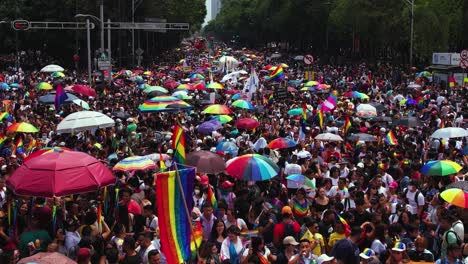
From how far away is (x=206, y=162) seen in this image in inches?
459

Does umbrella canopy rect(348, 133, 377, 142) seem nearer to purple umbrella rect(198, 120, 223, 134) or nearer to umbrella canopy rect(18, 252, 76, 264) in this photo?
purple umbrella rect(198, 120, 223, 134)

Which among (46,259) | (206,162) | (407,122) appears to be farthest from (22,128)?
(46,259)

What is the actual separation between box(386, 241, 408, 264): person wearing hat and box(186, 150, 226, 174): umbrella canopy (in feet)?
13.8

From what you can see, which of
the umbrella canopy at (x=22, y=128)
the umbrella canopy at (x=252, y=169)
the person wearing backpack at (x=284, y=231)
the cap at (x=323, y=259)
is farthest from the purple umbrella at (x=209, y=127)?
the cap at (x=323, y=259)

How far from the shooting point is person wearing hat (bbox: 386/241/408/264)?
765 cm

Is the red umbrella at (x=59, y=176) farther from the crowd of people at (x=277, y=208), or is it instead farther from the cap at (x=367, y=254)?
the cap at (x=367, y=254)

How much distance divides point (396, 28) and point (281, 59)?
1442 inches

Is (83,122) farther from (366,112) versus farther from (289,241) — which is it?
(366,112)

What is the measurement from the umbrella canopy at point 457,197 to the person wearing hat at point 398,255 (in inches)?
75.1

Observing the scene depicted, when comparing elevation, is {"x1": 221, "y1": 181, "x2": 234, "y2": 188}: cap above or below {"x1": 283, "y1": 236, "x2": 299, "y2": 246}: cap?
below

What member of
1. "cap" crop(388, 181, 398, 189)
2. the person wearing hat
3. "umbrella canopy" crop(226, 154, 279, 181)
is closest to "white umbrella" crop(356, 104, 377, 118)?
"cap" crop(388, 181, 398, 189)

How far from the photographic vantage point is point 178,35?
97.1m

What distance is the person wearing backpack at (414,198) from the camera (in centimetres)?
1095

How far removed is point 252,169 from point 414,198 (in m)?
2.55
